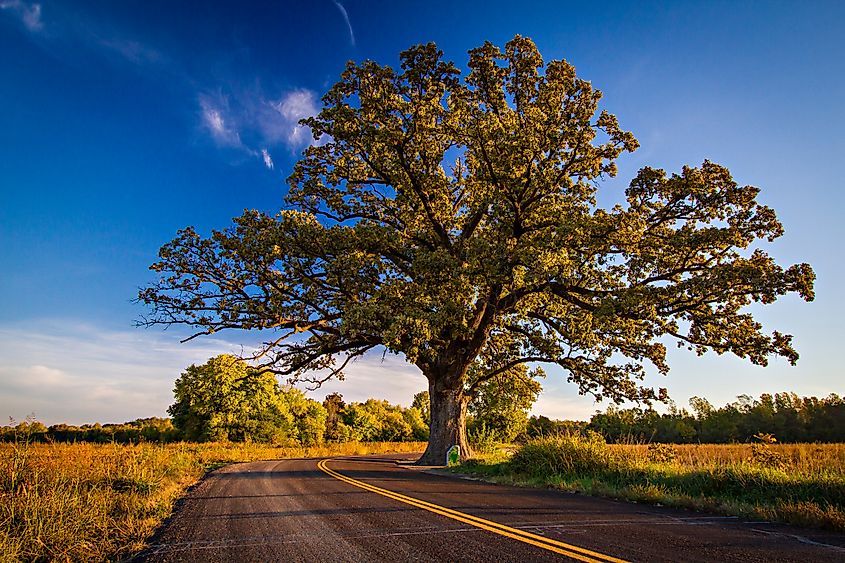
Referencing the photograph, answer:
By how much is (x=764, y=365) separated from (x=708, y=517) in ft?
39.6

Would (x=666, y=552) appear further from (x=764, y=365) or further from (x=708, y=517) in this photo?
(x=764, y=365)

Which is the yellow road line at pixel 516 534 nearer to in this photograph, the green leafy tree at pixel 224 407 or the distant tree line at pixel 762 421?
the distant tree line at pixel 762 421

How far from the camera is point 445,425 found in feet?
72.7

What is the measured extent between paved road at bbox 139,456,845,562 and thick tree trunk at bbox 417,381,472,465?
38.4 feet

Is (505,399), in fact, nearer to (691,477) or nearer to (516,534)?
(691,477)

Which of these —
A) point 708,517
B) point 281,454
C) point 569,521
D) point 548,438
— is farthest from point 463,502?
point 281,454

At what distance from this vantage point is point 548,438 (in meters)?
14.8

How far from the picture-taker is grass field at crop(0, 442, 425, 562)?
5.84 meters

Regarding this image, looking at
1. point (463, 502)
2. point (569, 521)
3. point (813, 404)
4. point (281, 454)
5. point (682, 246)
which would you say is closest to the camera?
point (569, 521)

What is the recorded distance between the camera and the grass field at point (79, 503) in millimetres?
5836

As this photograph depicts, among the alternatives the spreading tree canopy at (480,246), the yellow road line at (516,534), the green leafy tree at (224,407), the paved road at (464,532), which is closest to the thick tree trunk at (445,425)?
the spreading tree canopy at (480,246)

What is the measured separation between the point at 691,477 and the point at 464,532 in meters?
6.95

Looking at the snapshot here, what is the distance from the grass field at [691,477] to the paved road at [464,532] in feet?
2.16

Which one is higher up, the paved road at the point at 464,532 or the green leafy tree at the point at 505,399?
the green leafy tree at the point at 505,399
